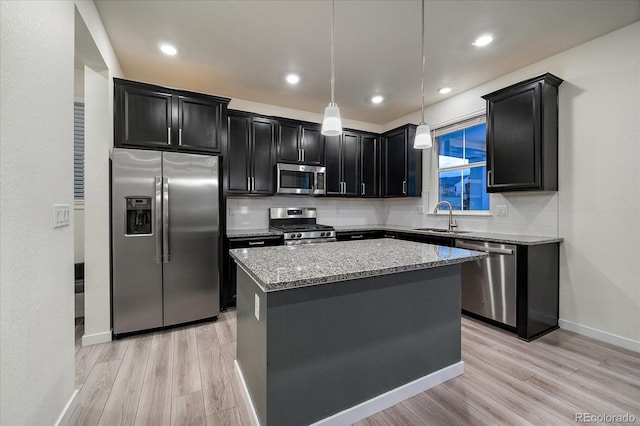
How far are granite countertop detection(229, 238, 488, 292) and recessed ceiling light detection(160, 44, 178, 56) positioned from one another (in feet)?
7.38

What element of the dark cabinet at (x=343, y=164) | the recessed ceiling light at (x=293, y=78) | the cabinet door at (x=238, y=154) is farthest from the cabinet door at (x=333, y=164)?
the cabinet door at (x=238, y=154)

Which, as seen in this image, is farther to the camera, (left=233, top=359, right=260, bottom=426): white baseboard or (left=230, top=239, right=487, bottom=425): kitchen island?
(left=233, top=359, right=260, bottom=426): white baseboard

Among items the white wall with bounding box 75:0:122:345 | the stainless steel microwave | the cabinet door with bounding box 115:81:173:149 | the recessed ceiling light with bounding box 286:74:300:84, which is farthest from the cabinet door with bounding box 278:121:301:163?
the white wall with bounding box 75:0:122:345

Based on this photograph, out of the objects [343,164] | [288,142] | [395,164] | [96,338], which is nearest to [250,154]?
[288,142]

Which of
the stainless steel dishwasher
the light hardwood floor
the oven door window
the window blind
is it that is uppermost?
the window blind

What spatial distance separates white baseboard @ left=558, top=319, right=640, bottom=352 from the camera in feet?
7.81

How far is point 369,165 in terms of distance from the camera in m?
4.68

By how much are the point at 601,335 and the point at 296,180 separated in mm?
3689

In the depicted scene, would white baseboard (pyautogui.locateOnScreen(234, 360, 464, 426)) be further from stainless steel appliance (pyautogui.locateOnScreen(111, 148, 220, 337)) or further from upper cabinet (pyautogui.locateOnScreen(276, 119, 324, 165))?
upper cabinet (pyautogui.locateOnScreen(276, 119, 324, 165))

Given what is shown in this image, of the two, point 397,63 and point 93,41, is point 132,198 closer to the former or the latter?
point 93,41

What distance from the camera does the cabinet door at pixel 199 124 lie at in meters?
2.97

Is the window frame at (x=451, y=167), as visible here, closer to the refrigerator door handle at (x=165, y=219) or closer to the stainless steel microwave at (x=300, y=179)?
the stainless steel microwave at (x=300, y=179)

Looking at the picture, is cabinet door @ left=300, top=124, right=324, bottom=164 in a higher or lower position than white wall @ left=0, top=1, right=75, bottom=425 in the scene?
higher

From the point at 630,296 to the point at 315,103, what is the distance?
4.07 meters
